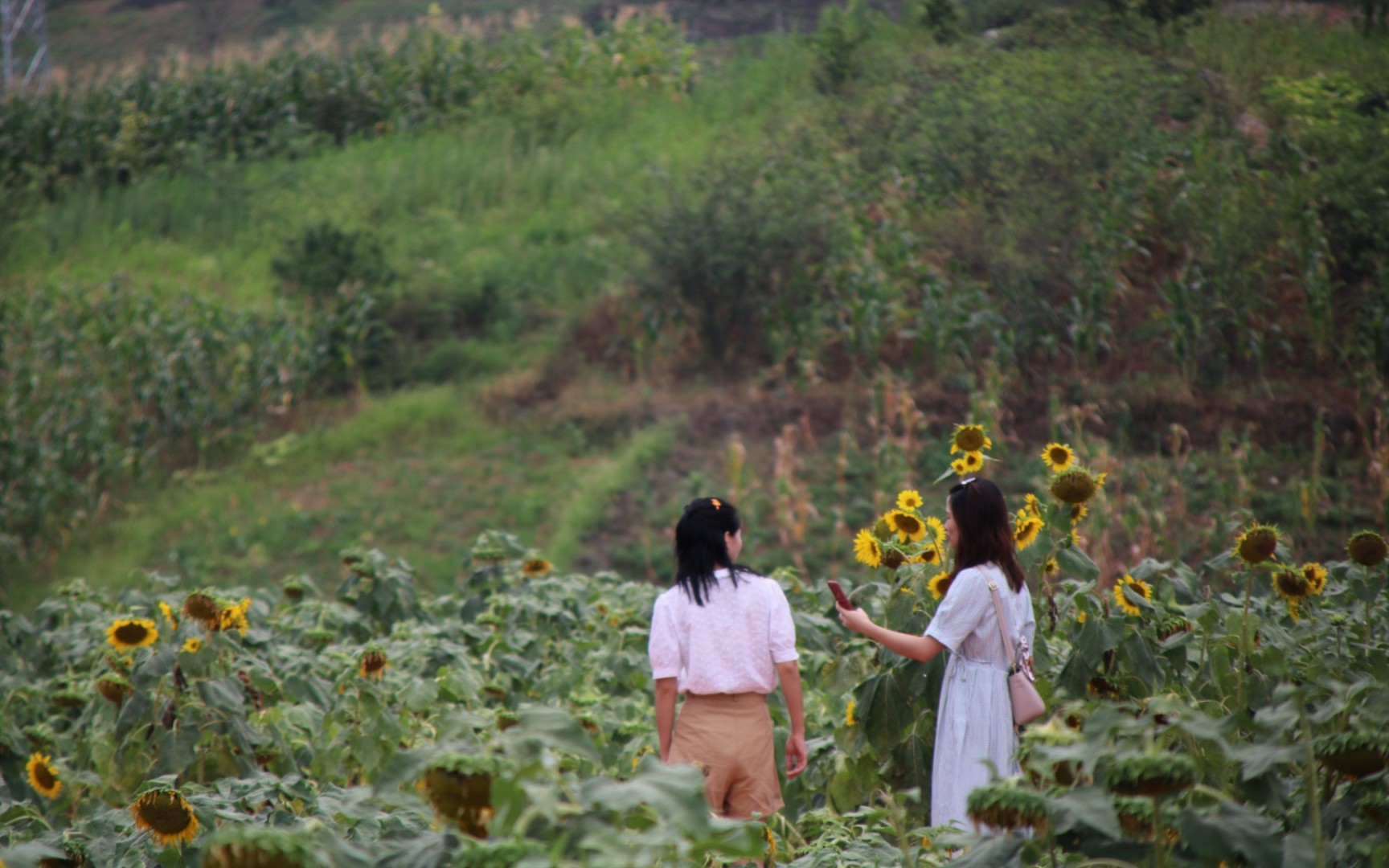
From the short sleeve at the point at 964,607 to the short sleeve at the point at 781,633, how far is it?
448 mm

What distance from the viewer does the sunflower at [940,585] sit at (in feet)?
9.70

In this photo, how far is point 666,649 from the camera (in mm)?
3080

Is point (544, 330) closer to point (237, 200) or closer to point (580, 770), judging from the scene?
point (237, 200)

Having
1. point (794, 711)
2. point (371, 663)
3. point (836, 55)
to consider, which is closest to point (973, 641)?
point (794, 711)

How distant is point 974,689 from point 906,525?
17.3 inches

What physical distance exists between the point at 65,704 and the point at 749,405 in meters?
5.48

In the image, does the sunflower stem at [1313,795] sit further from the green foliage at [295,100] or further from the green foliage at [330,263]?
the green foliage at [295,100]

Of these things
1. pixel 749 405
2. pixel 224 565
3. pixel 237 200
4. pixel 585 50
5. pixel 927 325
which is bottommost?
pixel 224 565

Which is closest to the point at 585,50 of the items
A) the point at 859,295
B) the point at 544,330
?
the point at 544,330

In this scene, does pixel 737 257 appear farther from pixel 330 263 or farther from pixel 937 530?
pixel 937 530

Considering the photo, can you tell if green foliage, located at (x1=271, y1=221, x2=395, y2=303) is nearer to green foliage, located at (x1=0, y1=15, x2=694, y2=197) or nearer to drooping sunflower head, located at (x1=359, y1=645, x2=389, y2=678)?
green foliage, located at (x1=0, y1=15, x2=694, y2=197)

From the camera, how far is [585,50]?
15.5 meters

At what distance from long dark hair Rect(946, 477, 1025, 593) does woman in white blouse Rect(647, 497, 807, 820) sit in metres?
0.52

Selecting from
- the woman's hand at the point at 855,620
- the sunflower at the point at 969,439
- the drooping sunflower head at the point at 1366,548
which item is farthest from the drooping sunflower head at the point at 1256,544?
the woman's hand at the point at 855,620
